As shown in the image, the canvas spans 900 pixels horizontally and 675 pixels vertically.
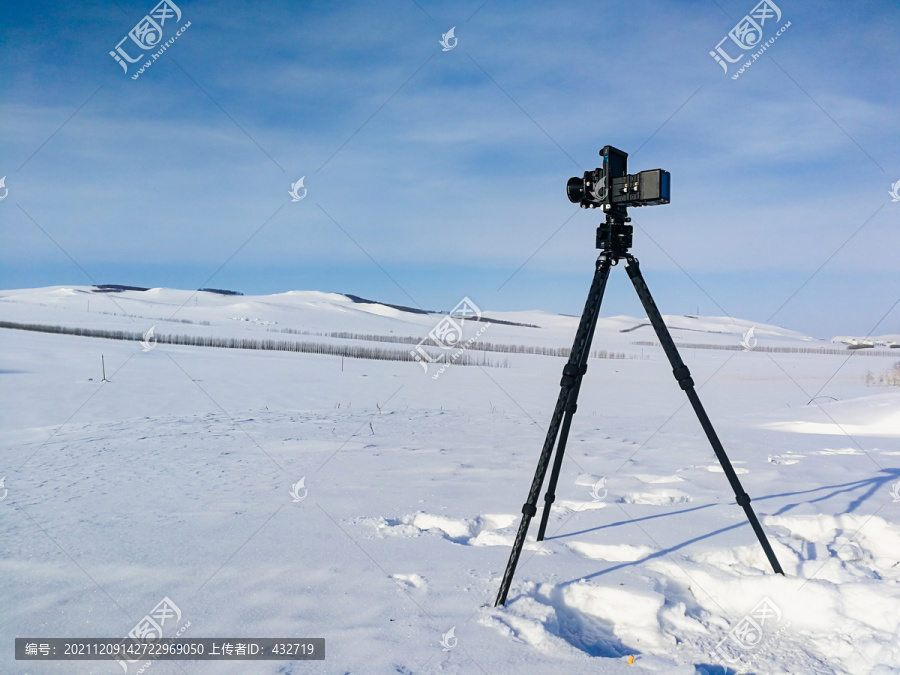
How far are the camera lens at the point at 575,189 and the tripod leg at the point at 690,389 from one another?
1.56 feet

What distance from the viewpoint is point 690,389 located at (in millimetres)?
2941

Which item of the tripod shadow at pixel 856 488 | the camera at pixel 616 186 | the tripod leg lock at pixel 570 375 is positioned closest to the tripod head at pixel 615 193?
the camera at pixel 616 186

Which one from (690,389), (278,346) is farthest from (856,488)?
(278,346)

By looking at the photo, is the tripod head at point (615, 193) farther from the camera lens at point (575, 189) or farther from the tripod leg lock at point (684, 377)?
the tripod leg lock at point (684, 377)

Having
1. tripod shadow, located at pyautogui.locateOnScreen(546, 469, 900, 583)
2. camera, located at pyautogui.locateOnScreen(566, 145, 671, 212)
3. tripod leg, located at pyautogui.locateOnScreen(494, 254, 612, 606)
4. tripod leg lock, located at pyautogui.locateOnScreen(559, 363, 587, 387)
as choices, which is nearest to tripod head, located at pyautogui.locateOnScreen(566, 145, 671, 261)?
camera, located at pyautogui.locateOnScreen(566, 145, 671, 212)

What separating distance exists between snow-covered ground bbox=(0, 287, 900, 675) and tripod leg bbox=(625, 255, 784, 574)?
254 mm

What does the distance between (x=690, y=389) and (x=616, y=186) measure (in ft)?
4.06

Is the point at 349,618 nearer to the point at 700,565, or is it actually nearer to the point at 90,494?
the point at 700,565

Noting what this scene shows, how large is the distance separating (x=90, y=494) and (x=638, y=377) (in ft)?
66.6

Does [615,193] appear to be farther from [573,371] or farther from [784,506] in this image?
[784,506]

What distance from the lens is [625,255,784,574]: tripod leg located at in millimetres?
2936

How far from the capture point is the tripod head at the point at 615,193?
2.91 metres

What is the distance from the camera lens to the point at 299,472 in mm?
4824

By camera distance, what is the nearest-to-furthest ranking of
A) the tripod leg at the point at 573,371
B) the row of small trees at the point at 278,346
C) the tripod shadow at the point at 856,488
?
1. the tripod leg at the point at 573,371
2. the tripod shadow at the point at 856,488
3. the row of small trees at the point at 278,346
